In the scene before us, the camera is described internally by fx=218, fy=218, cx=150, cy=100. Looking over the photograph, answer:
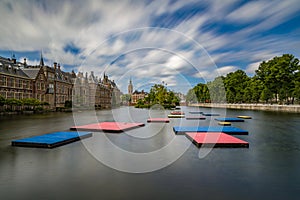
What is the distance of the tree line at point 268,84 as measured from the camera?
49.7 meters

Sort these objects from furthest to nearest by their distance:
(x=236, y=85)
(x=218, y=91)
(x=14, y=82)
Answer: (x=218, y=91) < (x=236, y=85) < (x=14, y=82)

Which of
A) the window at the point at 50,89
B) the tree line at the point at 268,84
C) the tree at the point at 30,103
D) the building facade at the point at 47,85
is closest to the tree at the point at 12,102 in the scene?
the tree at the point at 30,103

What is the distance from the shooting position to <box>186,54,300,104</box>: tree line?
49688 mm

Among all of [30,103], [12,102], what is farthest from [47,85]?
[12,102]

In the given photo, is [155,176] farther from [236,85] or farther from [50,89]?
[236,85]

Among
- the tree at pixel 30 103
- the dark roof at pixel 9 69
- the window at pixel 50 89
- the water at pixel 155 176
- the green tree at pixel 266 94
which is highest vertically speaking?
the dark roof at pixel 9 69

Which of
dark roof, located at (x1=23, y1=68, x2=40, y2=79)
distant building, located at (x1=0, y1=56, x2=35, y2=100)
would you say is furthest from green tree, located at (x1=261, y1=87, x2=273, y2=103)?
distant building, located at (x1=0, y1=56, x2=35, y2=100)

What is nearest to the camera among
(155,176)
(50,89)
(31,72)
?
(155,176)

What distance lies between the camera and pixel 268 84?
55.1 metres

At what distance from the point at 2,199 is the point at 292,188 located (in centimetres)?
678

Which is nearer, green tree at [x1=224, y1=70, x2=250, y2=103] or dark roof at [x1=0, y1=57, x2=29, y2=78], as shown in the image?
dark roof at [x1=0, y1=57, x2=29, y2=78]

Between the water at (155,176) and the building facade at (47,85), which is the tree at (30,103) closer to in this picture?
the building facade at (47,85)

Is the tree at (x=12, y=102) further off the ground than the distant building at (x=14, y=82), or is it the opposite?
the distant building at (x=14, y=82)

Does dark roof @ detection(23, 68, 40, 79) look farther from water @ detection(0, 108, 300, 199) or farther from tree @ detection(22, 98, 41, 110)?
water @ detection(0, 108, 300, 199)
